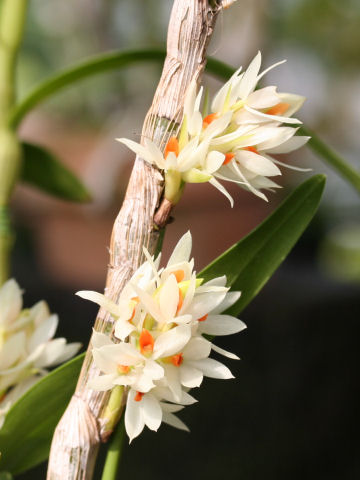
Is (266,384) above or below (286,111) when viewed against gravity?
below

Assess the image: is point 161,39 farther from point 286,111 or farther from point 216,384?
point 286,111

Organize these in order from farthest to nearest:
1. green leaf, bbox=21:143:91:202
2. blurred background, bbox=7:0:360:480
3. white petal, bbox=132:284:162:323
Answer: blurred background, bbox=7:0:360:480 → green leaf, bbox=21:143:91:202 → white petal, bbox=132:284:162:323

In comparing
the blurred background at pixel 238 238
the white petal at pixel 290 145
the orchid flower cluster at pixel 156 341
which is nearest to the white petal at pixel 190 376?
the orchid flower cluster at pixel 156 341

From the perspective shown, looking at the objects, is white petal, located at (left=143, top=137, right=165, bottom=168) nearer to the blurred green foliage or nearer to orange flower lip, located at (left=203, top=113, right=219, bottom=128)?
orange flower lip, located at (left=203, top=113, right=219, bottom=128)

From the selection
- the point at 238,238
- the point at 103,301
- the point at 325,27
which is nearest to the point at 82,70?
the point at 103,301

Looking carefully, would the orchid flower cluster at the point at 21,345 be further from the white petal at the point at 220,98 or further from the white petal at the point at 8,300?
the white petal at the point at 220,98

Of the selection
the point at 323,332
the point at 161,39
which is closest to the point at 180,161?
the point at 323,332

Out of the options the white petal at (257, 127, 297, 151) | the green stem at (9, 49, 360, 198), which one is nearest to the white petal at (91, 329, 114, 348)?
the white petal at (257, 127, 297, 151)

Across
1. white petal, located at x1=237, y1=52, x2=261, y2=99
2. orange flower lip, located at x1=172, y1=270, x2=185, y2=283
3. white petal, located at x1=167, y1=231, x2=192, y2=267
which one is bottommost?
orange flower lip, located at x1=172, y1=270, x2=185, y2=283
